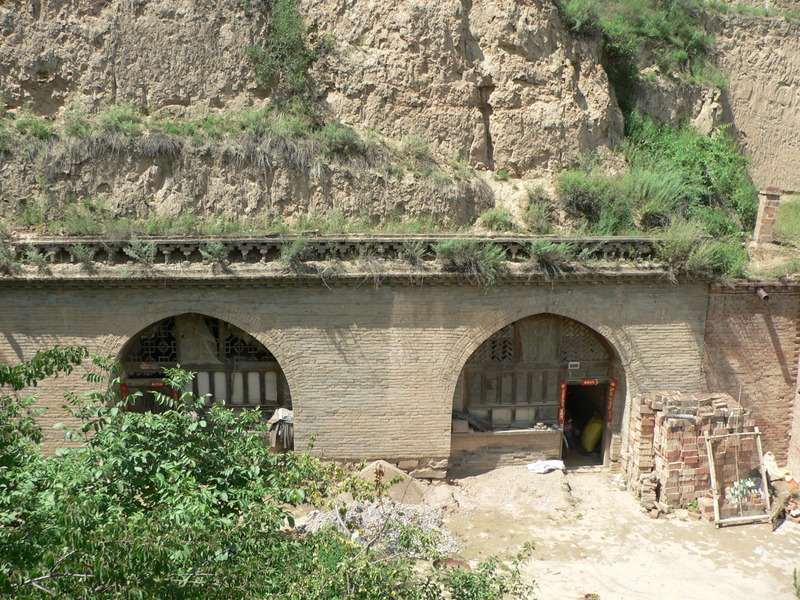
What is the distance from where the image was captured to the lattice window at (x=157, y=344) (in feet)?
35.6

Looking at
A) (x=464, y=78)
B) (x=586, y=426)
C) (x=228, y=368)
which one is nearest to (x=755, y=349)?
(x=586, y=426)

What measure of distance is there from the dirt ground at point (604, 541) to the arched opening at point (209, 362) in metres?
3.47

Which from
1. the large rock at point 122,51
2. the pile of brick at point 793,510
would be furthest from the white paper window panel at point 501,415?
the large rock at point 122,51

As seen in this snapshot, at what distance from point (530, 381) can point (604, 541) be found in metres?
3.06

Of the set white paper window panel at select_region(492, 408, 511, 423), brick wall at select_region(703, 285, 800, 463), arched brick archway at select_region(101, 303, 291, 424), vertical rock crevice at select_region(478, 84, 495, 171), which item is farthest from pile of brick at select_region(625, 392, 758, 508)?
vertical rock crevice at select_region(478, 84, 495, 171)

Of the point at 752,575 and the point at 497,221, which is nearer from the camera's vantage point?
the point at 752,575

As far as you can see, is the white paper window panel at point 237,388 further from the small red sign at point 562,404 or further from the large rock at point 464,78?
the large rock at point 464,78

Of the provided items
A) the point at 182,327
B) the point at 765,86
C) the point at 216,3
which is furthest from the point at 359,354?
the point at 765,86

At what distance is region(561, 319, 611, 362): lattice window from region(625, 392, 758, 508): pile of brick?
132 centimetres

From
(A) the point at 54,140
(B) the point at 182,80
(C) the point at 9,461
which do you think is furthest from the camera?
(B) the point at 182,80

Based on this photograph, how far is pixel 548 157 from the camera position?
14.3m

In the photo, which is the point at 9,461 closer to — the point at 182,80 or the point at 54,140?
the point at 54,140

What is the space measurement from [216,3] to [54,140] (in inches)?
179

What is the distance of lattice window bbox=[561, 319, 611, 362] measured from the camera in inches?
449
